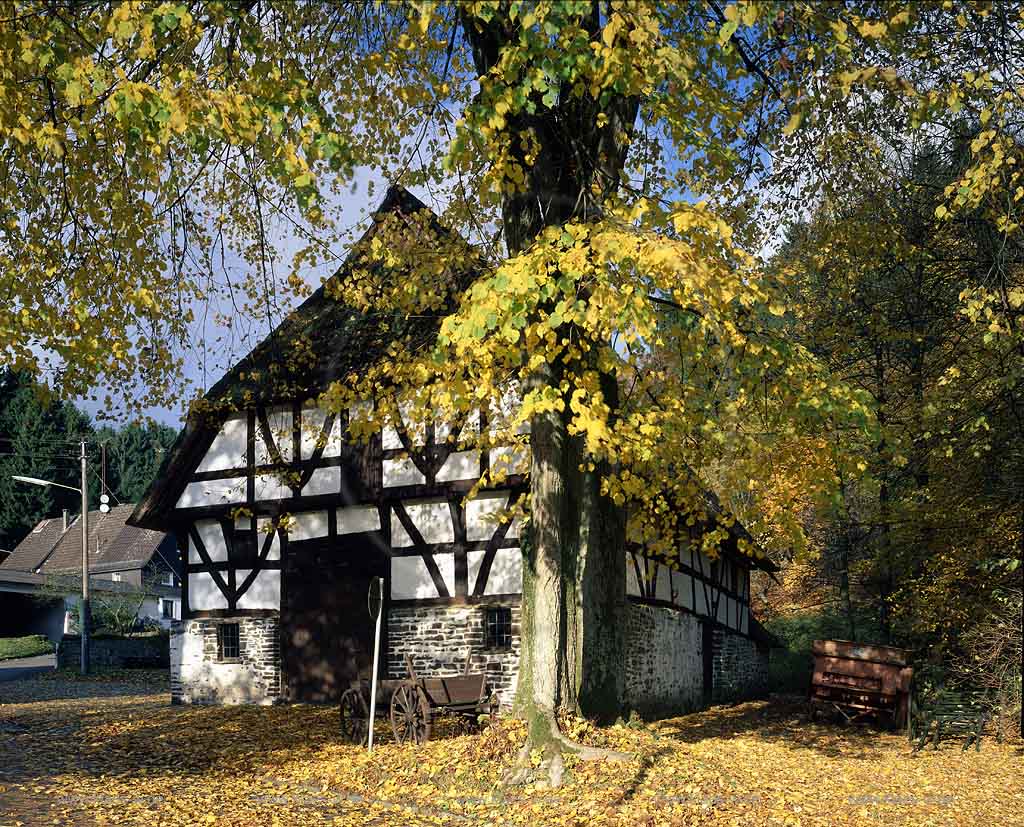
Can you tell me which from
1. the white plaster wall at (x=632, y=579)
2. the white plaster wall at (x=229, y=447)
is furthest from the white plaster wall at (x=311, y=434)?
the white plaster wall at (x=632, y=579)

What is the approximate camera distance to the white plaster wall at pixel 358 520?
18.6 metres

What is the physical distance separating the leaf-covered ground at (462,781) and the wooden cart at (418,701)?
1.02 ft

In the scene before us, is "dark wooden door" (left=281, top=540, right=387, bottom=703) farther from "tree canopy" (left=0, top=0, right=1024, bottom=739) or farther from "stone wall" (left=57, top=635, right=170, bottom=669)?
"stone wall" (left=57, top=635, right=170, bottom=669)

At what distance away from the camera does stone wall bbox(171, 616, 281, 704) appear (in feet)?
63.7

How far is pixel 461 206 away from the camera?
13906mm

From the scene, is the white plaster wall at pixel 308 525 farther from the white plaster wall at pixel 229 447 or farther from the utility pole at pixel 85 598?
the utility pole at pixel 85 598

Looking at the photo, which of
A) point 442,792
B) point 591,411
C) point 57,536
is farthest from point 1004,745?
point 57,536

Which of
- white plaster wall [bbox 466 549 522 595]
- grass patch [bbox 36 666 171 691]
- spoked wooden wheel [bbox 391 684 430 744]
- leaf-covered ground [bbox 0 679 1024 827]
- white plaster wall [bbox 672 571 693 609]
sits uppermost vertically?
white plaster wall [bbox 466 549 522 595]

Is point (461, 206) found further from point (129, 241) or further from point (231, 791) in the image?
point (231, 791)

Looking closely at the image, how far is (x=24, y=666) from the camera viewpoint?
3578 cm

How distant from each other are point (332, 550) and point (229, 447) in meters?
2.96

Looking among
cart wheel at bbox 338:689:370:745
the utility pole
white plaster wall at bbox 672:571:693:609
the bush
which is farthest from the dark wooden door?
the bush

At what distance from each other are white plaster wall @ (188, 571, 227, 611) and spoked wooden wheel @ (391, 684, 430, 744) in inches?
311

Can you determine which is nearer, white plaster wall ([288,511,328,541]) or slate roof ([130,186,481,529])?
slate roof ([130,186,481,529])
